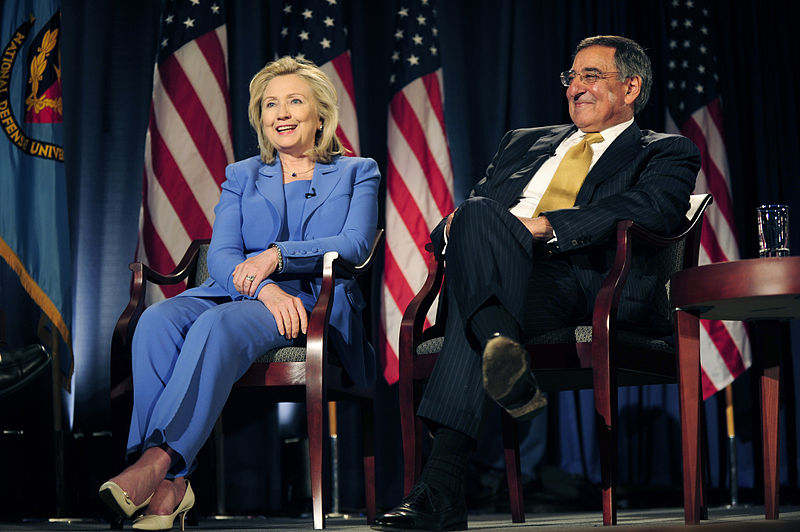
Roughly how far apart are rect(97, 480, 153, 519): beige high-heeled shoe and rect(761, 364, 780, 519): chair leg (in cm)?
167

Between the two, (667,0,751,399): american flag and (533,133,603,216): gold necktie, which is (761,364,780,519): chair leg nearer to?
(533,133,603,216): gold necktie

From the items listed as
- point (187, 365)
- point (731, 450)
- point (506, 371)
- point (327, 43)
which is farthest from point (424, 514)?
point (327, 43)

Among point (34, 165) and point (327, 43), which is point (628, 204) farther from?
point (34, 165)

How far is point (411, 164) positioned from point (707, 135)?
137cm

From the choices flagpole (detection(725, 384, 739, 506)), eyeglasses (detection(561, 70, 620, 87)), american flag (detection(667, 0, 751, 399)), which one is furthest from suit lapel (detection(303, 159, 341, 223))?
flagpole (detection(725, 384, 739, 506))

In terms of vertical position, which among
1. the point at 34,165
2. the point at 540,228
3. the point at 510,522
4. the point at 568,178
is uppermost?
the point at 34,165

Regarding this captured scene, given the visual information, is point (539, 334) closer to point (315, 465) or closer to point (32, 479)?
point (315, 465)

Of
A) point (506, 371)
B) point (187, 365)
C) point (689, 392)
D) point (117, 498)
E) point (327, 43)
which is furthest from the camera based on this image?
point (327, 43)

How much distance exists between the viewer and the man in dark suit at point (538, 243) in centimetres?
200

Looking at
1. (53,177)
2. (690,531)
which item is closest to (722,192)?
(53,177)

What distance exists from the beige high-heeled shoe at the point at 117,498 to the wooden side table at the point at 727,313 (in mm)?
1340

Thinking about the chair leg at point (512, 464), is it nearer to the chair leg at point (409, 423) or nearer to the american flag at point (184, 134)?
the chair leg at point (409, 423)

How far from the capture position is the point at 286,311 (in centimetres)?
266

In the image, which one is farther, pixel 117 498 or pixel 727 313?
pixel 727 313
